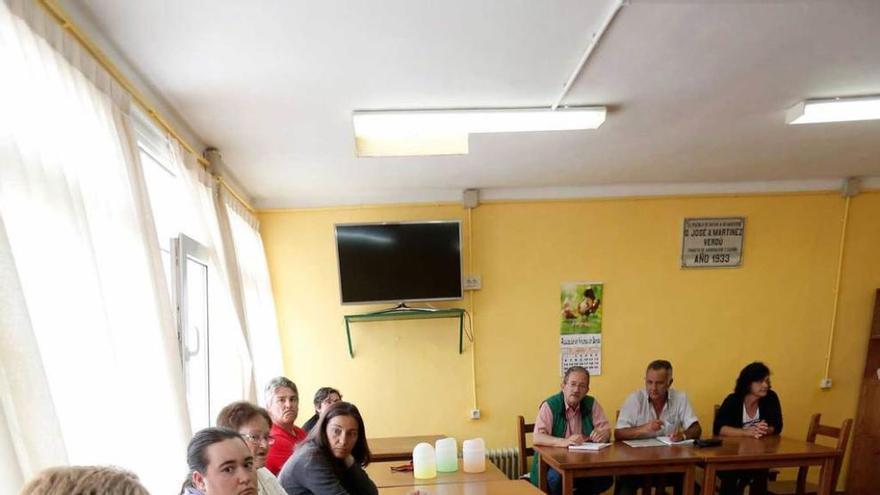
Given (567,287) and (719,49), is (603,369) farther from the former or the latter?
(719,49)

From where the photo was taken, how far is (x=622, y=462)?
2783 mm

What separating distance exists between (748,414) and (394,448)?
2615 millimetres

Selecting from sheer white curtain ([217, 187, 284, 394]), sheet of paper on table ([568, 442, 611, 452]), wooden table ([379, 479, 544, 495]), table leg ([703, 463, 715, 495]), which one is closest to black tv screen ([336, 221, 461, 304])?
sheer white curtain ([217, 187, 284, 394])

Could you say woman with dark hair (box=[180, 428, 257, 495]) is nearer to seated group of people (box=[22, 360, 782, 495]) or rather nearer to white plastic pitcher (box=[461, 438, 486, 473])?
seated group of people (box=[22, 360, 782, 495])

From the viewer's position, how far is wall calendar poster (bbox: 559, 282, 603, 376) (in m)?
4.30

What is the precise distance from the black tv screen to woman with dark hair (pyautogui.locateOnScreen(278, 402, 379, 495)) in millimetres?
1830

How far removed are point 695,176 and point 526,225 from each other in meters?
1.45

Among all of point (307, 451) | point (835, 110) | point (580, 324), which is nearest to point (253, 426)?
point (307, 451)

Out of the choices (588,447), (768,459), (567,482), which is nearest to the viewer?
(567,482)

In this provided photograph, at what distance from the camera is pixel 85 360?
4.52 feet

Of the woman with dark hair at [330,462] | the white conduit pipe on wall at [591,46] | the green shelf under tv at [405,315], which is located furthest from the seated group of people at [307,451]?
the white conduit pipe on wall at [591,46]

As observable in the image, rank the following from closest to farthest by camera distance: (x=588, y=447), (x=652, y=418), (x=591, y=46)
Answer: (x=591, y=46) → (x=588, y=447) → (x=652, y=418)

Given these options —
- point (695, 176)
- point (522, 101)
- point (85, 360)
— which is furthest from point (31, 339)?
point (695, 176)

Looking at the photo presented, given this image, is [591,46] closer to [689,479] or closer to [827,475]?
[689,479]
